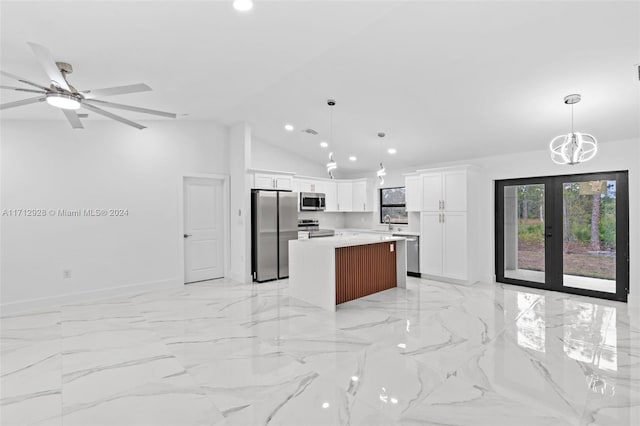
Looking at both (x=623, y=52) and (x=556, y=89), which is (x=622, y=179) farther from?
(x=623, y=52)

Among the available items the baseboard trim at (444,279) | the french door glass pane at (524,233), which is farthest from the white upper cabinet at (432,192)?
the baseboard trim at (444,279)

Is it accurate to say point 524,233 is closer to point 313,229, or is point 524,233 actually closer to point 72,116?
point 313,229

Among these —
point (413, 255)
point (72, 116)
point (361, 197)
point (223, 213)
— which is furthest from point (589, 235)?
point (72, 116)

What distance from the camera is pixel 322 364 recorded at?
278 centimetres

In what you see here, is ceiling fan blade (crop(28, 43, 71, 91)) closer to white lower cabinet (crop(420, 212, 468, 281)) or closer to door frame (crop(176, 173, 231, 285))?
door frame (crop(176, 173, 231, 285))

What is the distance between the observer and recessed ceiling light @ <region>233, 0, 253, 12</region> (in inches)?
85.7

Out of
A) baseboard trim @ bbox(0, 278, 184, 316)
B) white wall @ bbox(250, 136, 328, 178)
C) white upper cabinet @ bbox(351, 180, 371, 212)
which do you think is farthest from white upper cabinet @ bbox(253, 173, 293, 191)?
baseboard trim @ bbox(0, 278, 184, 316)

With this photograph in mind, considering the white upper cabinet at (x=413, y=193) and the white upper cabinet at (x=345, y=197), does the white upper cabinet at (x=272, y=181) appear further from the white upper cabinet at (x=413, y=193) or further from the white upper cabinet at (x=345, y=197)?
the white upper cabinet at (x=413, y=193)

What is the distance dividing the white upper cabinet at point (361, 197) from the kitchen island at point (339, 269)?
91.8 inches

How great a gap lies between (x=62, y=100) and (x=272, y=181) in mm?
3753

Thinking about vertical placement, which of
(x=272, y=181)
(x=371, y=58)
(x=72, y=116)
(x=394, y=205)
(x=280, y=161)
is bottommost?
(x=394, y=205)

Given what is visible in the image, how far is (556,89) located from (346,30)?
2.47 metres

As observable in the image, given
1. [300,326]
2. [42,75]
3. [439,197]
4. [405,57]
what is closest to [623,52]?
[405,57]

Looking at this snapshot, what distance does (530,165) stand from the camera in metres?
5.35
